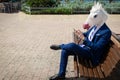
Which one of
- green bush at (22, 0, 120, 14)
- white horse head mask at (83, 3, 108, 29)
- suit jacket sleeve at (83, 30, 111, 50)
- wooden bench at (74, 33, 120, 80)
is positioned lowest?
green bush at (22, 0, 120, 14)

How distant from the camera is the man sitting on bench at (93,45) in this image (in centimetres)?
613

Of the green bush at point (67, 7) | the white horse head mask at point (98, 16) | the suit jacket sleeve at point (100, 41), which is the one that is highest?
the white horse head mask at point (98, 16)

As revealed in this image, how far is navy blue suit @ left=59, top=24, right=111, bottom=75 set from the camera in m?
6.10

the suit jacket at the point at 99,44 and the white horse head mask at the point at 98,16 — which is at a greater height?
the white horse head mask at the point at 98,16

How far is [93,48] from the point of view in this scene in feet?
20.2

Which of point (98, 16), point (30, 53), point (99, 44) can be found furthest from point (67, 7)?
point (99, 44)

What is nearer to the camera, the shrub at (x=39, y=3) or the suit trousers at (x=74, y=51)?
the suit trousers at (x=74, y=51)

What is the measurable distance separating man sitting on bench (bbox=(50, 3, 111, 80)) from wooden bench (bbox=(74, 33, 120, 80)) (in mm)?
134

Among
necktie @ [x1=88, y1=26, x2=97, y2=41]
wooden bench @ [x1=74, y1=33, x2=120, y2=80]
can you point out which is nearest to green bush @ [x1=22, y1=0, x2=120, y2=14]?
necktie @ [x1=88, y1=26, x2=97, y2=41]

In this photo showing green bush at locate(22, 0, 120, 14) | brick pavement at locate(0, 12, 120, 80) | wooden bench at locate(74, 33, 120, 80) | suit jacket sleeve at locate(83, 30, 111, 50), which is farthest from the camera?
green bush at locate(22, 0, 120, 14)

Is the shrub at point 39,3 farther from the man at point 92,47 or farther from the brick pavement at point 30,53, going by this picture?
the man at point 92,47

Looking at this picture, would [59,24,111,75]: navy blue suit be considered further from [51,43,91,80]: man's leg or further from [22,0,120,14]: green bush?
[22,0,120,14]: green bush

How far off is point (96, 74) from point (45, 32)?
29.5 feet

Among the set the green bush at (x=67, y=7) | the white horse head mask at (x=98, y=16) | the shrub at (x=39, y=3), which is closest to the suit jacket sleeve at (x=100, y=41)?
the white horse head mask at (x=98, y=16)
